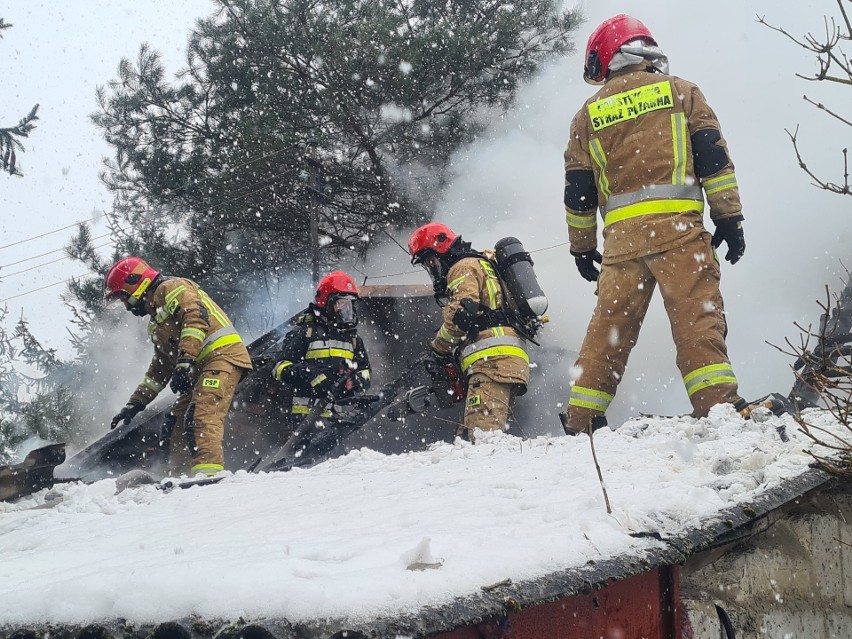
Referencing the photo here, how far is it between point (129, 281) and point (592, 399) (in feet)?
11.6

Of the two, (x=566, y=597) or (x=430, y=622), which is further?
(x=566, y=597)

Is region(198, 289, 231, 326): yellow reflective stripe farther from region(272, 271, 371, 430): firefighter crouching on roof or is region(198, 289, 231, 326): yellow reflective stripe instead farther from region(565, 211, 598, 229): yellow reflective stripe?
region(565, 211, 598, 229): yellow reflective stripe

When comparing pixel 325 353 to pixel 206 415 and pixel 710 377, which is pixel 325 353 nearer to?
pixel 206 415

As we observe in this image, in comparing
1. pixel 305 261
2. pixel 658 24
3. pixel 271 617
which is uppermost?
pixel 658 24

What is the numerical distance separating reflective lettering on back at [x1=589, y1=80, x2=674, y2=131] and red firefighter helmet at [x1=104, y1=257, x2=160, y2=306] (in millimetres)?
3411

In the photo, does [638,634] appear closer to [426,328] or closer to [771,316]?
[426,328]

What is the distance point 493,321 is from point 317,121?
21.9ft

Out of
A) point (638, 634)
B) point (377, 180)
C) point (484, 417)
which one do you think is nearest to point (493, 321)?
point (484, 417)

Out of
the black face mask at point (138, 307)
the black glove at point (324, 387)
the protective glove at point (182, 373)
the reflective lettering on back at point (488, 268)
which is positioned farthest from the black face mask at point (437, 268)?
the black face mask at point (138, 307)

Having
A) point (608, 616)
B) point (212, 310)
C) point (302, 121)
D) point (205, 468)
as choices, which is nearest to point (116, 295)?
point (212, 310)

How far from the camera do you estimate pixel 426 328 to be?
7387 mm

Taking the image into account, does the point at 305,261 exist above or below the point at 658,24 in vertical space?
below

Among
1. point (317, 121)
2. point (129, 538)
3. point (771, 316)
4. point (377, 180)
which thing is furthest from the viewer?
point (377, 180)

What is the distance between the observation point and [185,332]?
540cm
